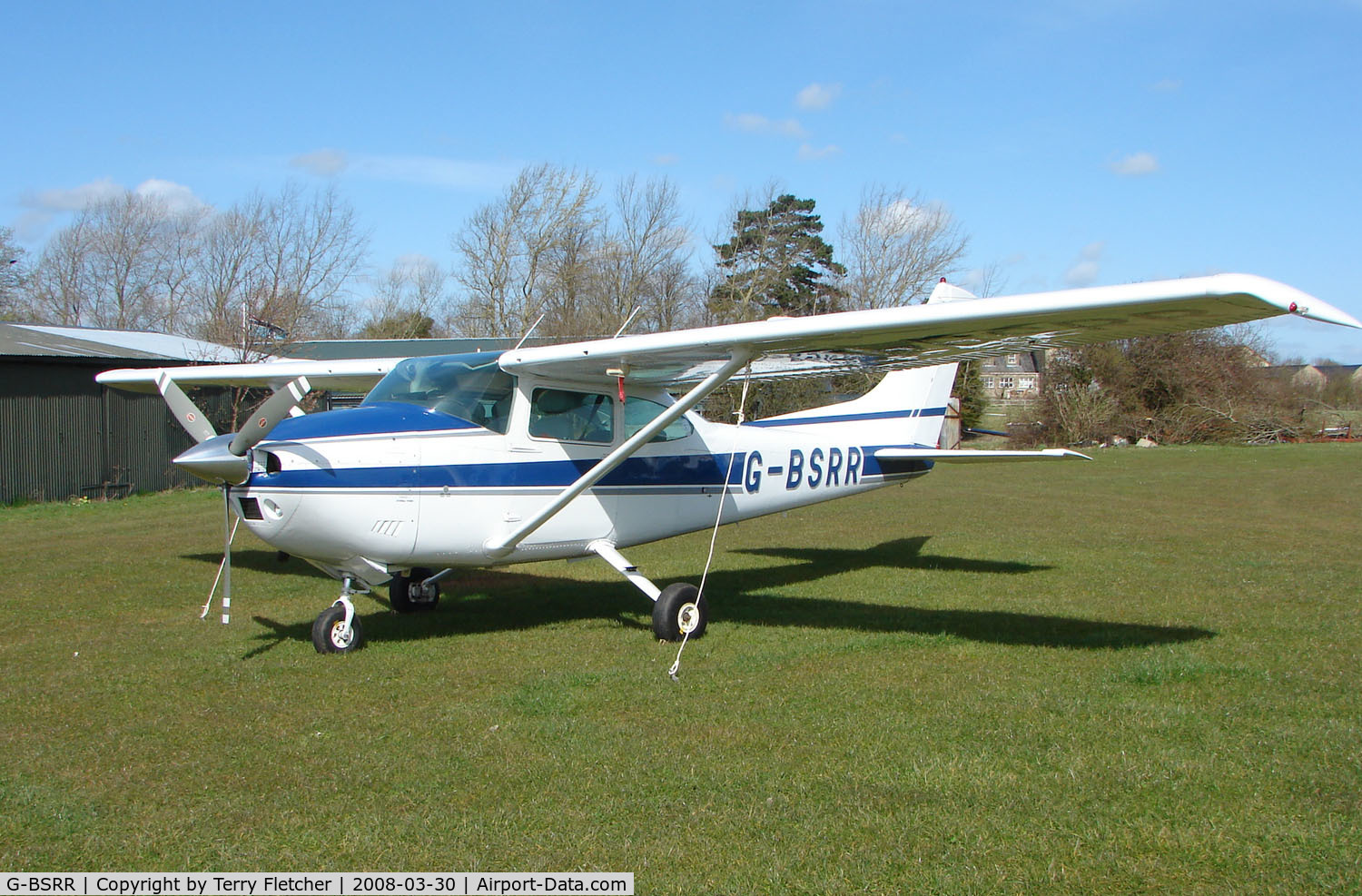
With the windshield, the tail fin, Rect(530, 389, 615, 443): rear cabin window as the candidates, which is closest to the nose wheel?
the windshield

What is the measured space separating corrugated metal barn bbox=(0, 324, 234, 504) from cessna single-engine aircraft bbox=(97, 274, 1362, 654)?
11.9 m

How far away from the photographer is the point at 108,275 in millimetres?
42562

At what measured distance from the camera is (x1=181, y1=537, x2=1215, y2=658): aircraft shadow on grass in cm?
751

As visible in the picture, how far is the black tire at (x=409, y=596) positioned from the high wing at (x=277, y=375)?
190cm

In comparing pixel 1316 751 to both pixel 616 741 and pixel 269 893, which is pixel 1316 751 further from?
pixel 269 893

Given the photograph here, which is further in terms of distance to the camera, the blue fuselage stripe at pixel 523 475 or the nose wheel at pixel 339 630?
the nose wheel at pixel 339 630

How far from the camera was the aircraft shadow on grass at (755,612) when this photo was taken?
24.6 ft

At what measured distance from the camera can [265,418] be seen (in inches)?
249

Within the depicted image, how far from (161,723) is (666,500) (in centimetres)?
429

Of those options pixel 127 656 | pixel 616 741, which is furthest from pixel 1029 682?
pixel 127 656

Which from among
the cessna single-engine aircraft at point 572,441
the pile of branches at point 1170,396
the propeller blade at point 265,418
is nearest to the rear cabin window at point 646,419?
the cessna single-engine aircraft at point 572,441

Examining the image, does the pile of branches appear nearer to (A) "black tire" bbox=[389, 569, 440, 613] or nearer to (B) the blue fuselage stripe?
(B) the blue fuselage stripe

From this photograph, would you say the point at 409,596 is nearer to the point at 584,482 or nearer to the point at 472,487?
the point at 472,487

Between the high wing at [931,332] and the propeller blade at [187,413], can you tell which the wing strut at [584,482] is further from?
the propeller blade at [187,413]
